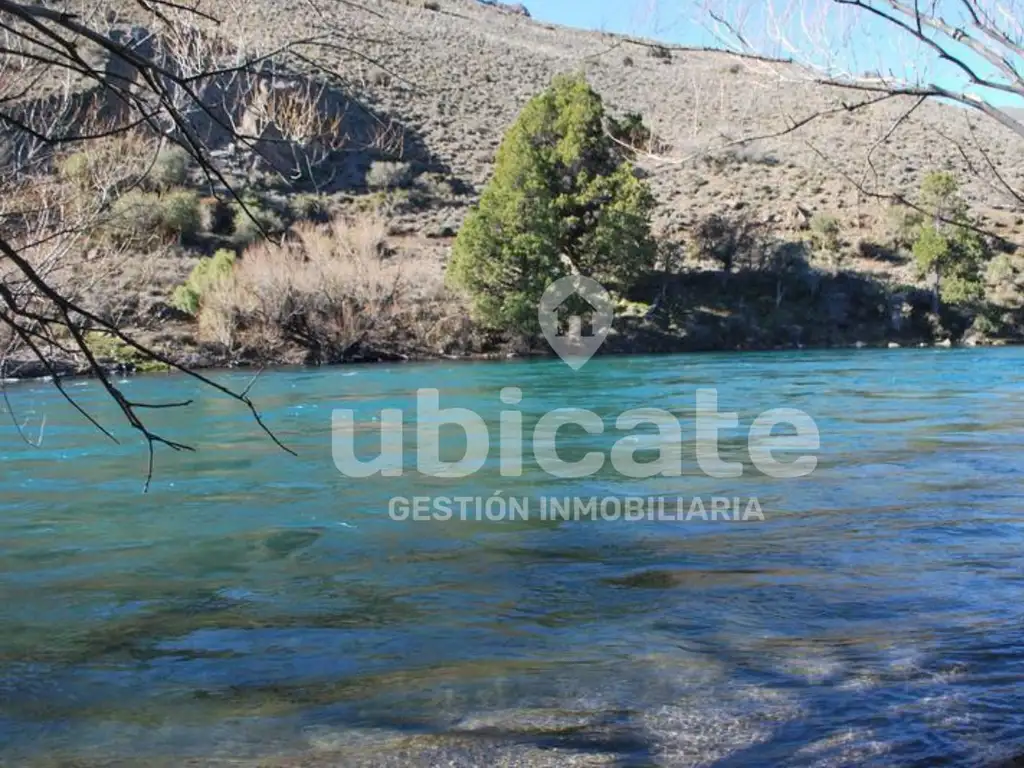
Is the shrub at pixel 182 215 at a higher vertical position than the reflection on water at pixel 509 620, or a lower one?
higher

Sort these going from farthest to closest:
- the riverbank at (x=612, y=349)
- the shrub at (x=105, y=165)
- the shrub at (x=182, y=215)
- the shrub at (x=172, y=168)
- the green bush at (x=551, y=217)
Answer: the shrub at (x=182, y=215) → the shrub at (x=172, y=168) → the green bush at (x=551, y=217) → the riverbank at (x=612, y=349) → the shrub at (x=105, y=165)

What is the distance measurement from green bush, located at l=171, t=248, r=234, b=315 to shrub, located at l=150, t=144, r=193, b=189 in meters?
3.41

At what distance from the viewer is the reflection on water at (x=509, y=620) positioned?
12.8 feet

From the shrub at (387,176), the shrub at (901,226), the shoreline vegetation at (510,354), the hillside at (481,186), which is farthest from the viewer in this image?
the shrub at (387,176)

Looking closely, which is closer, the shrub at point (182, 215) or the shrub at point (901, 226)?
the shrub at point (182, 215)

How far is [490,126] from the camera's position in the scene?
5159 cm

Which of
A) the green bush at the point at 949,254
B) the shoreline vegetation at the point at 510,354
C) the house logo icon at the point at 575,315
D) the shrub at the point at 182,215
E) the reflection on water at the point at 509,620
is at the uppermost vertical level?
the shrub at the point at 182,215

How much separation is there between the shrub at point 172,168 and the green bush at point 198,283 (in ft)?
11.2

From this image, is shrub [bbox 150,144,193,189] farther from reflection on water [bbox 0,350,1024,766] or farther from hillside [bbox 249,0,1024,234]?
reflection on water [bbox 0,350,1024,766]

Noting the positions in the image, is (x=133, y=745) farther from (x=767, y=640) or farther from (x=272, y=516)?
(x=272, y=516)

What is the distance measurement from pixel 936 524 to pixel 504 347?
951 inches

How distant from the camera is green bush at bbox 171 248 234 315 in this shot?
29.3 meters

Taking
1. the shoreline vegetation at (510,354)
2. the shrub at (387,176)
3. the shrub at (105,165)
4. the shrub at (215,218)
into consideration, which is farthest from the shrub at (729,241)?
the shrub at (105,165)

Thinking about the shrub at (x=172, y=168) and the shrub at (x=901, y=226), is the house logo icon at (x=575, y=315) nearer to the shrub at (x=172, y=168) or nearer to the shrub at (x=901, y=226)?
the shrub at (x=172, y=168)
